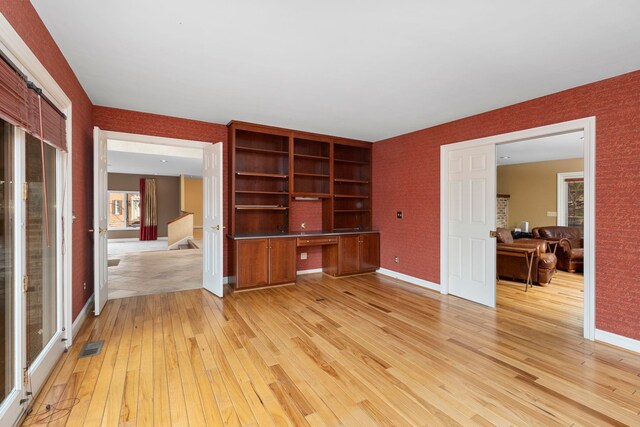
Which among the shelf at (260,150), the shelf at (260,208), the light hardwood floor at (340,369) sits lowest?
the light hardwood floor at (340,369)

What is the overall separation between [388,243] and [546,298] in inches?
92.1

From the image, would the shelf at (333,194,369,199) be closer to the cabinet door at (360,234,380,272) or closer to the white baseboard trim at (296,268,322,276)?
the cabinet door at (360,234,380,272)

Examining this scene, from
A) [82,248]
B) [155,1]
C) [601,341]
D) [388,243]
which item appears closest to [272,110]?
[155,1]

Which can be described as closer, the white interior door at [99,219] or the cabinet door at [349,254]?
the white interior door at [99,219]

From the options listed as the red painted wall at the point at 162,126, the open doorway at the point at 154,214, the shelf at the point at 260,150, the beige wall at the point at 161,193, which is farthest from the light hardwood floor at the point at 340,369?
the beige wall at the point at 161,193

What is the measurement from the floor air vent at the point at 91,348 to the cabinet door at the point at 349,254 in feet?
11.0

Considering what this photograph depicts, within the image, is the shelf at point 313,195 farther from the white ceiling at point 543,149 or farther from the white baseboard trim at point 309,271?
the white ceiling at point 543,149

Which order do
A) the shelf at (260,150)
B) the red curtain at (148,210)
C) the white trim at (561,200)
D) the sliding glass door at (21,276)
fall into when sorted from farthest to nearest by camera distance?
the red curtain at (148,210), the white trim at (561,200), the shelf at (260,150), the sliding glass door at (21,276)

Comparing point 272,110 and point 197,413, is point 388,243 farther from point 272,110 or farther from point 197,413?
point 197,413

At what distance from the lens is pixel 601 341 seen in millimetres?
2773

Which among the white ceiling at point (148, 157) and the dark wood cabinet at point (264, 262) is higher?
the white ceiling at point (148, 157)

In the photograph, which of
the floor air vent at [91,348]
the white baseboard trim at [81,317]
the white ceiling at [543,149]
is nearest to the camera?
the floor air vent at [91,348]

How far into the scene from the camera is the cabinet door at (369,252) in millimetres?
5263

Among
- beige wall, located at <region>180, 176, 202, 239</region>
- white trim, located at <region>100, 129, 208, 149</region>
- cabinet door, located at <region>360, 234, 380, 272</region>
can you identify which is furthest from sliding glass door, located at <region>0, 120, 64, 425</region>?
beige wall, located at <region>180, 176, 202, 239</region>
